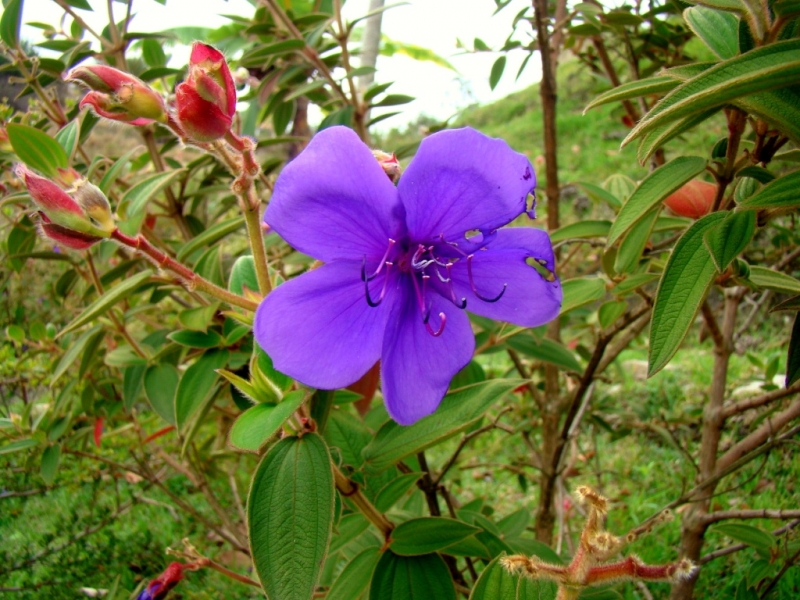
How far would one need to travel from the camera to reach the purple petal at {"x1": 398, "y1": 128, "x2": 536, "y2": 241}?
0.75 metres

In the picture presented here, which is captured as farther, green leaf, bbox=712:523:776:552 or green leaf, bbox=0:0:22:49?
green leaf, bbox=0:0:22:49

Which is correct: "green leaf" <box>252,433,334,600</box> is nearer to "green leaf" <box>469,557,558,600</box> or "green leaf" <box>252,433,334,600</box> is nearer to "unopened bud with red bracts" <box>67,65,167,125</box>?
"green leaf" <box>469,557,558,600</box>

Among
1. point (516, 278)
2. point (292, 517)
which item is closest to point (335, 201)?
point (516, 278)

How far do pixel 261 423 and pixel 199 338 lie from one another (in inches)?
16.9

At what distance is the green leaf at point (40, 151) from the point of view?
1033 mm

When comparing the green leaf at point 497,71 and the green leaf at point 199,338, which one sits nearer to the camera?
the green leaf at point 199,338

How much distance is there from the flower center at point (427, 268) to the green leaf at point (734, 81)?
12.1 inches

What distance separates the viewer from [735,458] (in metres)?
1.40

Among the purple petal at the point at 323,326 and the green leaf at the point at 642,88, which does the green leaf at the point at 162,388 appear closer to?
the purple petal at the point at 323,326

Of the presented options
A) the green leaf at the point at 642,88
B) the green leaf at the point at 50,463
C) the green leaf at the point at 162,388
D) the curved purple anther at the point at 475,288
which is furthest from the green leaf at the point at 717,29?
the green leaf at the point at 50,463

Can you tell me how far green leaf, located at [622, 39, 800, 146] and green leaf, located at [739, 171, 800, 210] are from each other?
203 millimetres

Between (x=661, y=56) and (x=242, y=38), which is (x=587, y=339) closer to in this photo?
(x=661, y=56)

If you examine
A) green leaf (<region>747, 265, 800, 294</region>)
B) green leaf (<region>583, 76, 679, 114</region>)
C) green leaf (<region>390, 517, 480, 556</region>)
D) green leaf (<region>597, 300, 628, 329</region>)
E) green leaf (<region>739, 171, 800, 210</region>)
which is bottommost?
green leaf (<region>390, 517, 480, 556</region>)

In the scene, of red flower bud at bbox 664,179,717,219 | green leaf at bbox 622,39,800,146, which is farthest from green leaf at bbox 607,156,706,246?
green leaf at bbox 622,39,800,146
